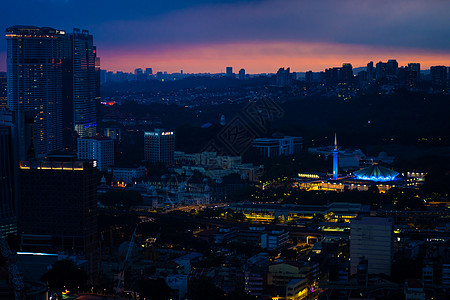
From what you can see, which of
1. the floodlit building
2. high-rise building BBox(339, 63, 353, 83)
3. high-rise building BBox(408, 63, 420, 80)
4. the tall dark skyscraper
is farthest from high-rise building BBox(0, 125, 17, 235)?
high-rise building BBox(339, 63, 353, 83)

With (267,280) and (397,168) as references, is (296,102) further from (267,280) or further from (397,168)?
(267,280)

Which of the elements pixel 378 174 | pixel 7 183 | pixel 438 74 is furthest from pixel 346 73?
pixel 7 183

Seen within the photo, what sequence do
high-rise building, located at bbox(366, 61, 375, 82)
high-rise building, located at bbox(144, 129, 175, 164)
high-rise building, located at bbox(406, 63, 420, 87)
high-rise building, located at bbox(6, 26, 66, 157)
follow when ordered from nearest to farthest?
1. high-rise building, located at bbox(6, 26, 66, 157)
2. high-rise building, located at bbox(144, 129, 175, 164)
3. high-rise building, located at bbox(406, 63, 420, 87)
4. high-rise building, located at bbox(366, 61, 375, 82)

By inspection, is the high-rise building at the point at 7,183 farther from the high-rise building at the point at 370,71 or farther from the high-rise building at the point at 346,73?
the high-rise building at the point at 370,71

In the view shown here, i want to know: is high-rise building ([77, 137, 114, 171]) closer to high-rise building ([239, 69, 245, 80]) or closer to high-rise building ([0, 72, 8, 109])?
high-rise building ([0, 72, 8, 109])

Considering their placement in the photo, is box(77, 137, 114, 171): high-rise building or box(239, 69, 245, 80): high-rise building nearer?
box(77, 137, 114, 171): high-rise building

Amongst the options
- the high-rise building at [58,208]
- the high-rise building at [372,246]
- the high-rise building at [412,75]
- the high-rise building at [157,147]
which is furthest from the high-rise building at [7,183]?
the high-rise building at [412,75]

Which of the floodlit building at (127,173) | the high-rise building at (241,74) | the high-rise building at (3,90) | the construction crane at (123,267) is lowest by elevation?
the construction crane at (123,267)
